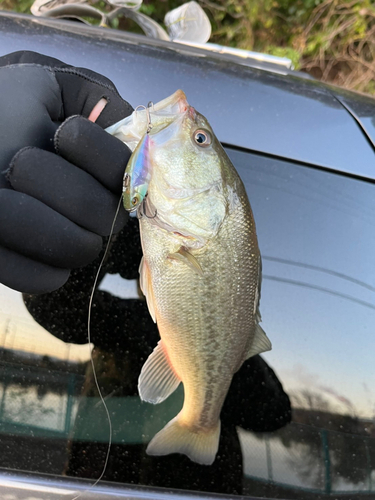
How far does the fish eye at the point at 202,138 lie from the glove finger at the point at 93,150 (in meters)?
0.23

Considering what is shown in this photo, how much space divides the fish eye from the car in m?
0.33

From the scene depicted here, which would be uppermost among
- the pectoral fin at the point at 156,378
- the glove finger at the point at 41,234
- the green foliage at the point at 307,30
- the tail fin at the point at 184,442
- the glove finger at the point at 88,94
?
the green foliage at the point at 307,30

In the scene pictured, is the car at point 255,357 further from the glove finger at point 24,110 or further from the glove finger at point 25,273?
the glove finger at point 24,110

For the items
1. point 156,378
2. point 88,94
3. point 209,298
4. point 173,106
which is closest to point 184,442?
point 156,378

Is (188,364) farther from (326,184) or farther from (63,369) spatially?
(326,184)

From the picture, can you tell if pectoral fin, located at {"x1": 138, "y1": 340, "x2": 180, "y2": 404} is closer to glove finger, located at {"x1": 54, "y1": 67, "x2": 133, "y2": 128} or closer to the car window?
the car window

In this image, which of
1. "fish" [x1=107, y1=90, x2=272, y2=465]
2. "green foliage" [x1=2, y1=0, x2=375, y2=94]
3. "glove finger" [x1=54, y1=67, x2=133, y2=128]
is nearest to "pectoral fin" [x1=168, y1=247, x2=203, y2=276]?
"fish" [x1=107, y1=90, x2=272, y2=465]

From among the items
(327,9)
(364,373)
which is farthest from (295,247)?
(327,9)

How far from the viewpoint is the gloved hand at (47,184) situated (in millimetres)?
1185

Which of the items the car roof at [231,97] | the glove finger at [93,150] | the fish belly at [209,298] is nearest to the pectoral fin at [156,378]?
the fish belly at [209,298]

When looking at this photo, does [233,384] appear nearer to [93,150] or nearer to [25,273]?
[25,273]

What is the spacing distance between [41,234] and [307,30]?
4391mm

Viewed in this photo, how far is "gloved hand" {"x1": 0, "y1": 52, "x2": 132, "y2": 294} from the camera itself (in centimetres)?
118

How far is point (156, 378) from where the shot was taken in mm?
1425
